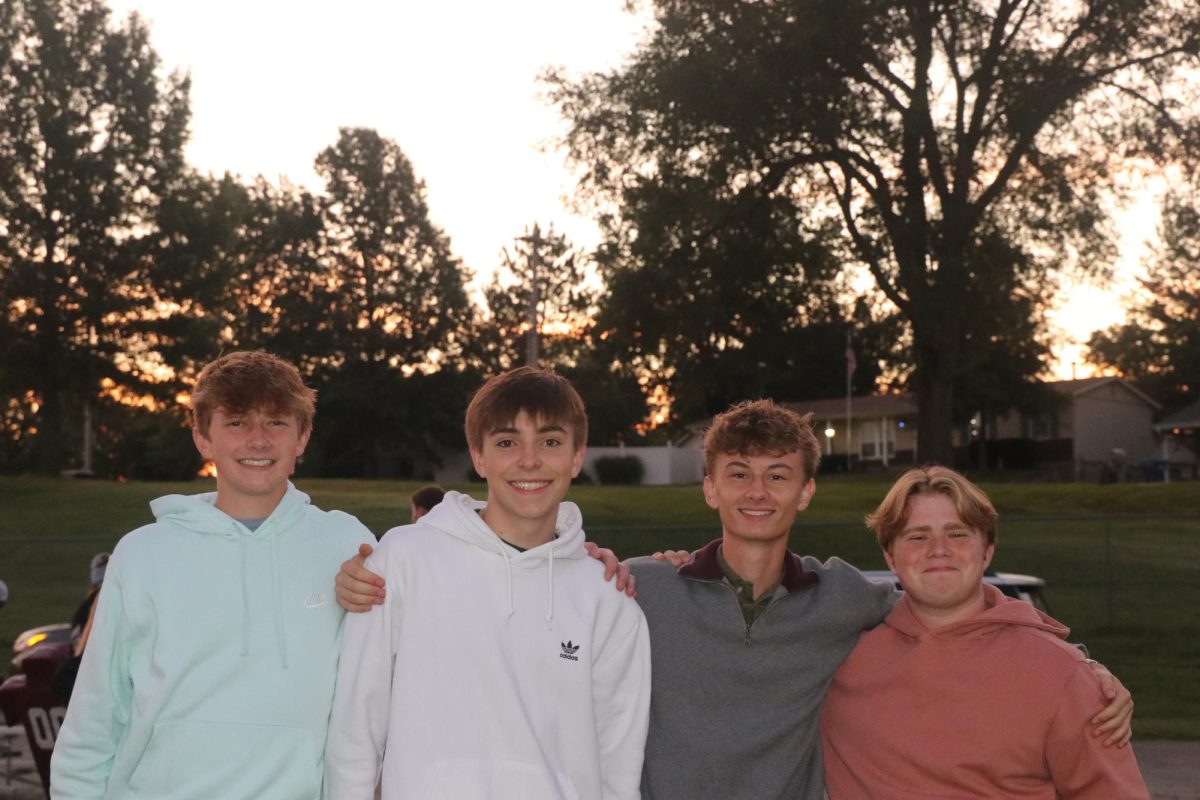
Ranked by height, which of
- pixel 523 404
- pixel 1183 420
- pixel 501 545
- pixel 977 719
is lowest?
pixel 977 719

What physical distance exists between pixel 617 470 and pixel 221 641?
51.7m

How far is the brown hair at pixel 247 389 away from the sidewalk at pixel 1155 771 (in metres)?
5.04

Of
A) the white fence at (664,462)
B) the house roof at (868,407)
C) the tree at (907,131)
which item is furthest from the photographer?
the house roof at (868,407)

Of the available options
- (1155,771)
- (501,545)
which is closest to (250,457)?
(501,545)

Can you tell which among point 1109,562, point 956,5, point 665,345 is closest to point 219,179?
point 665,345

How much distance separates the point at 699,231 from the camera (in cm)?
2670

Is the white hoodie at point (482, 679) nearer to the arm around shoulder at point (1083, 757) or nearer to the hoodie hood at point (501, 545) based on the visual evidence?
the hoodie hood at point (501, 545)

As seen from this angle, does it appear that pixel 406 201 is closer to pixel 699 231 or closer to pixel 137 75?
pixel 137 75

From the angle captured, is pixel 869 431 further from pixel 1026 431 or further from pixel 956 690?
pixel 956 690

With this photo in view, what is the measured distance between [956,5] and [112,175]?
98.6 ft

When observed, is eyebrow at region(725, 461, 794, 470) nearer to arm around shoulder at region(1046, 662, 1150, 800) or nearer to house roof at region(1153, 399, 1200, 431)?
arm around shoulder at region(1046, 662, 1150, 800)

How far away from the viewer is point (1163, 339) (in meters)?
85.1

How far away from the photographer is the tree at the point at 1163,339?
80938 mm

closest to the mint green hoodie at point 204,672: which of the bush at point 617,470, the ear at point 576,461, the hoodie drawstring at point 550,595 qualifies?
the hoodie drawstring at point 550,595
